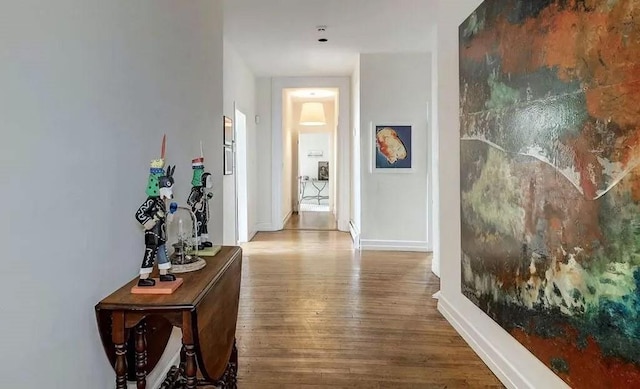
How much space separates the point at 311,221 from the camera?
8.32m

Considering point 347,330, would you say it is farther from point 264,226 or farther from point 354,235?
point 264,226

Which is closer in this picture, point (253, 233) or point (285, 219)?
point (253, 233)

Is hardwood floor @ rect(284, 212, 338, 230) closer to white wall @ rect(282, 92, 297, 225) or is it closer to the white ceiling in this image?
white wall @ rect(282, 92, 297, 225)

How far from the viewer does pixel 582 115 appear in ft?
4.84

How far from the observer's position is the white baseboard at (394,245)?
5.41 m

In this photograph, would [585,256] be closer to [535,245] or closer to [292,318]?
[535,245]

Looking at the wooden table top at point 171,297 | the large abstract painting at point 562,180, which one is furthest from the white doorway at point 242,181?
the wooden table top at point 171,297

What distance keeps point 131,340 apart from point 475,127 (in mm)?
2055

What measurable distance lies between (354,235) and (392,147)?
57.2 inches

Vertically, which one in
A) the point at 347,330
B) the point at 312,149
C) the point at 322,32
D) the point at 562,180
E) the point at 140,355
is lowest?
the point at 347,330

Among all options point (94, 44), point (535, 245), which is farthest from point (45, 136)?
point (535, 245)

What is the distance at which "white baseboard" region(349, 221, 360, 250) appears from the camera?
5.62 m

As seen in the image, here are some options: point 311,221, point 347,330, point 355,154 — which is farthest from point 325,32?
point 311,221

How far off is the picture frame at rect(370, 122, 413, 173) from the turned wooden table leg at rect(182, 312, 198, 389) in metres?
4.34
